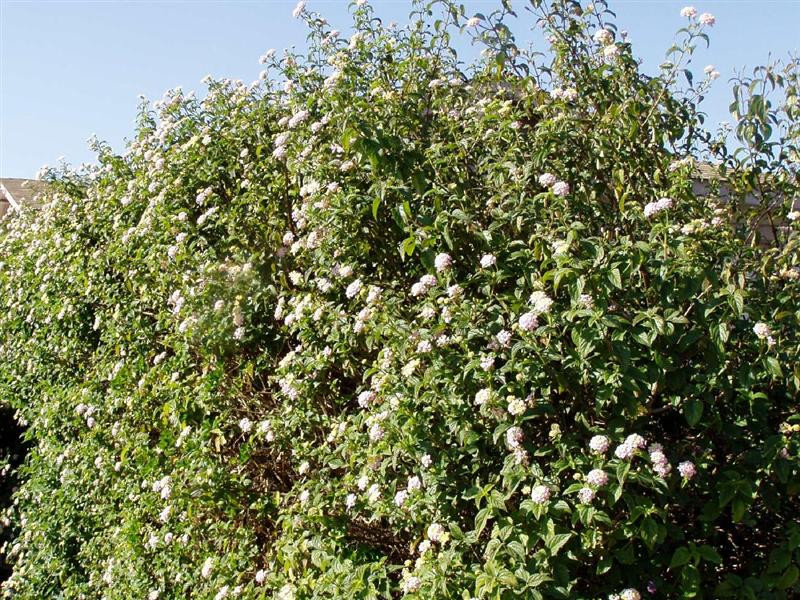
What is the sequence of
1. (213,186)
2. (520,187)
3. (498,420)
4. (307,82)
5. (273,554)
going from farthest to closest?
(213,186) < (307,82) < (273,554) < (520,187) < (498,420)

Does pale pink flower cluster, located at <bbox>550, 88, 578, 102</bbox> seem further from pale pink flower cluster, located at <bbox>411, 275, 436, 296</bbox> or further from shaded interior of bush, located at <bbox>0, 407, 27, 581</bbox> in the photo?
shaded interior of bush, located at <bbox>0, 407, 27, 581</bbox>

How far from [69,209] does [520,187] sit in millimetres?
3658

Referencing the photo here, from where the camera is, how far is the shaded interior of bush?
6535 mm

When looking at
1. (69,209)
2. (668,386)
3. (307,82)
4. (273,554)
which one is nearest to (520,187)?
(668,386)

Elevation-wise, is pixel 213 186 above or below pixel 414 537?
above

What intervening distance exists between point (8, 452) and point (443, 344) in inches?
192

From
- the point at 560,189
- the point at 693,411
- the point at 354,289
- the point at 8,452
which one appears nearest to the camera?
the point at 693,411

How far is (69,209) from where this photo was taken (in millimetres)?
5871

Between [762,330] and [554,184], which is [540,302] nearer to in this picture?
[554,184]

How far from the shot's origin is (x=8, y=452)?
21.9ft

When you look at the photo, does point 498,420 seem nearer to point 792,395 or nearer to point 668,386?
point 668,386

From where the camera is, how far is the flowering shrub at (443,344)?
8.84 feet

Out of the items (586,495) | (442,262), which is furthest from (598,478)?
(442,262)

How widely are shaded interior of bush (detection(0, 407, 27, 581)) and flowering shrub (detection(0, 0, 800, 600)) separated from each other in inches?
69.7
